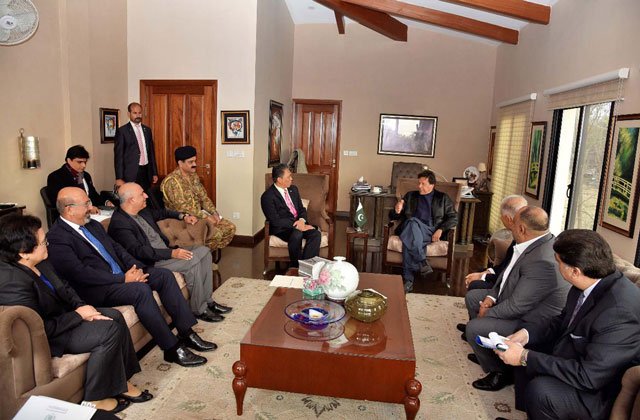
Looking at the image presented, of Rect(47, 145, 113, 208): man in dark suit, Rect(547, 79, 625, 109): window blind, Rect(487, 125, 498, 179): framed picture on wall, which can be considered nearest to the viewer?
Rect(547, 79, 625, 109): window blind

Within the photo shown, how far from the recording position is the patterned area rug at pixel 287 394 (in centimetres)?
246

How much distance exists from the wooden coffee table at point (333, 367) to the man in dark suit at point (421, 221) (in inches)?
82.5

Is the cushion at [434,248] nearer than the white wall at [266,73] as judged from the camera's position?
Yes

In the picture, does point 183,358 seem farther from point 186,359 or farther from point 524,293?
point 524,293

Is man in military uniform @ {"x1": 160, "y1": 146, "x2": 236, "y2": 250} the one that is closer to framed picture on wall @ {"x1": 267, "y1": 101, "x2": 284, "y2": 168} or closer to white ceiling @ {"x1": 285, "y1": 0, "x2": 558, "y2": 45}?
framed picture on wall @ {"x1": 267, "y1": 101, "x2": 284, "y2": 168}

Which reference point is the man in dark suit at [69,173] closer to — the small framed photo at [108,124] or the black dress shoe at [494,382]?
the small framed photo at [108,124]

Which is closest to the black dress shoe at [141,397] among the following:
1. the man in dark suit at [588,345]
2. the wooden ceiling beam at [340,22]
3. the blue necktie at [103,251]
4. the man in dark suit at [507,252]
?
the blue necktie at [103,251]

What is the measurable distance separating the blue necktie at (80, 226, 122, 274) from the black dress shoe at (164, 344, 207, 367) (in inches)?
24.7

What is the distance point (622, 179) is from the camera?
3.61 m

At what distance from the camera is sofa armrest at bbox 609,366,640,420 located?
1.74m

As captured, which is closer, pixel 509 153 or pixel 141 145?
pixel 141 145

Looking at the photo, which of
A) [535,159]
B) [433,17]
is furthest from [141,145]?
[535,159]

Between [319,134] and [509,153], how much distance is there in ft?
11.3

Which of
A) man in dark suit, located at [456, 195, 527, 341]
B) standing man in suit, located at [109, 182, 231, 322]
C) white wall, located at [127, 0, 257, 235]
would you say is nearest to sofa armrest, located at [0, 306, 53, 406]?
standing man in suit, located at [109, 182, 231, 322]
